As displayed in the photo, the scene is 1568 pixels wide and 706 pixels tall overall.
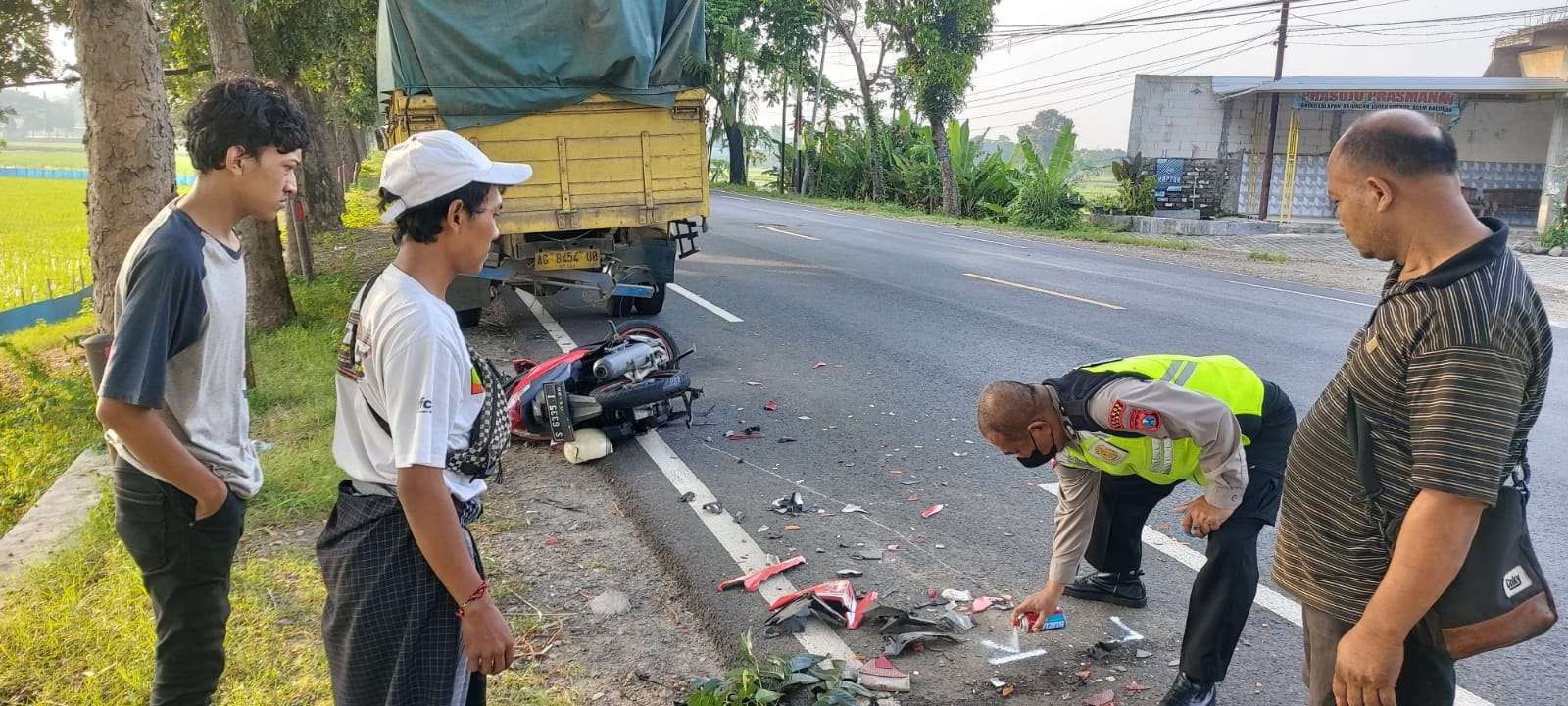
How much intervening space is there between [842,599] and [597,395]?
2501mm

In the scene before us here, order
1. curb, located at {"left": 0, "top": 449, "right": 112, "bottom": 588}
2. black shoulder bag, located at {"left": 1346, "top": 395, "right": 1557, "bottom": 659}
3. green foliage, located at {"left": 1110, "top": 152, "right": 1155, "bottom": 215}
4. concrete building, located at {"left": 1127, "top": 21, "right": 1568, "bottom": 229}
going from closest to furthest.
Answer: black shoulder bag, located at {"left": 1346, "top": 395, "right": 1557, "bottom": 659} < curb, located at {"left": 0, "top": 449, "right": 112, "bottom": 588} < concrete building, located at {"left": 1127, "top": 21, "right": 1568, "bottom": 229} < green foliage, located at {"left": 1110, "top": 152, "right": 1155, "bottom": 215}

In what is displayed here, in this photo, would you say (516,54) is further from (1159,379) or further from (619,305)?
(1159,379)

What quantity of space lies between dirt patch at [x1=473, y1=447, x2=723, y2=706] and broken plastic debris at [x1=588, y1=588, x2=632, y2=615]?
0.09ft

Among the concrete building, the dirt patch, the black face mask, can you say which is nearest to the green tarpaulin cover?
the dirt patch

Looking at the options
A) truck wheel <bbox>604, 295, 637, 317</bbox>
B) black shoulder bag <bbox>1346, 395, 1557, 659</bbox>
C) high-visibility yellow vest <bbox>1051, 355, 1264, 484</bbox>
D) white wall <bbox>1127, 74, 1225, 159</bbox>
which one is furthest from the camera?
white wall <bbox>1127, 74, 1225, 159</bbox>

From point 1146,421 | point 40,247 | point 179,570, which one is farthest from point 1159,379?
point 40,247

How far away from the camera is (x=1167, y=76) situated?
25.7 meters

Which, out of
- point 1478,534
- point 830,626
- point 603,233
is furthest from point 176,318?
point 603,233

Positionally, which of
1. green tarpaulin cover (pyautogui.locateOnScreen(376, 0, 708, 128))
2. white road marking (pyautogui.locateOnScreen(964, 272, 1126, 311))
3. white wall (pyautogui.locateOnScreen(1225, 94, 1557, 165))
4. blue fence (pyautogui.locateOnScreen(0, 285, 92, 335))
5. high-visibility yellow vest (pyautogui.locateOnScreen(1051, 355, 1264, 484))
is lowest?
blue fence (pyautogui.locateOnScreen(0, 285, 92, 335))

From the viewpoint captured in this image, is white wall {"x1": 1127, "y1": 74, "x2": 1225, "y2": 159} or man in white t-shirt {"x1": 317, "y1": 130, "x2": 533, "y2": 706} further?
white wall {"x1": 1127, "y1": 74, "x2": 1225, "y2": 159}

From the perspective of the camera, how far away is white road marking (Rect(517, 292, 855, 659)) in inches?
146

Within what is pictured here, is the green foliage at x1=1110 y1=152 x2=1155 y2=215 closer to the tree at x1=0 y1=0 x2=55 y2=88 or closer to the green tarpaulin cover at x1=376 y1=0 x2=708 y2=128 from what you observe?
the green tarpaulin cover at x1=376 y1=0 x2=708 y2=128

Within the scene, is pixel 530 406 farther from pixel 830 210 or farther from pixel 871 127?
pixel 871 127

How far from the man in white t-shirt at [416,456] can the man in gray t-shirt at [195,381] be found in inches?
18.1
